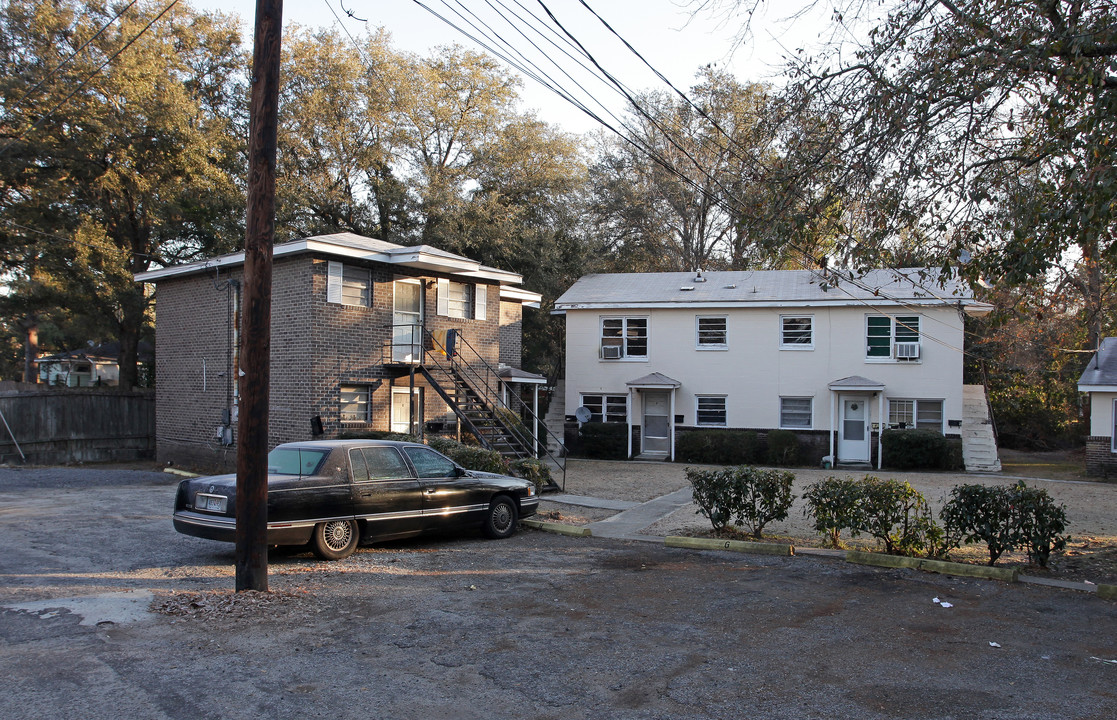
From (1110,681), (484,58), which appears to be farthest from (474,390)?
(484,58)

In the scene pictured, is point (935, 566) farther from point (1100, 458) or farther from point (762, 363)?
point (762, 363)

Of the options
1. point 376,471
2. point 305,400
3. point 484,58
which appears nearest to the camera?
point 376,471

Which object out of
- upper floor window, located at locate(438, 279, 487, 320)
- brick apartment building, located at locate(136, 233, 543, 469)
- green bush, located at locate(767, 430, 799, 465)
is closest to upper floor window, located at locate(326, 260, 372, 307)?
brick apartment building, located at locate(136, 233, 543, 469)

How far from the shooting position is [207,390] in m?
21.4

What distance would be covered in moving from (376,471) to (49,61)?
2148cm

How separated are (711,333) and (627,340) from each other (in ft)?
9.89

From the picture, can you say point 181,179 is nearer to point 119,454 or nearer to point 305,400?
point 119,454

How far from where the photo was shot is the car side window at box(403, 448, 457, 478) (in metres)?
11.2

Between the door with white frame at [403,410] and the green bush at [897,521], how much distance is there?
1284 cm

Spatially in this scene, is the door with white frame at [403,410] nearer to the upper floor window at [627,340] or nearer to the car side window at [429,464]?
the car side window at [429,464]

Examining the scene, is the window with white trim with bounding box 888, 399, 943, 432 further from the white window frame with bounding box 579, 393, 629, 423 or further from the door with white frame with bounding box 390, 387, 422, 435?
the door with white frame with bounding box 390, 387, 422, 435

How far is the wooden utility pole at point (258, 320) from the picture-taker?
25.7 ft

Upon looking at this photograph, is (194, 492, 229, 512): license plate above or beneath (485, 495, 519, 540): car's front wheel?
above

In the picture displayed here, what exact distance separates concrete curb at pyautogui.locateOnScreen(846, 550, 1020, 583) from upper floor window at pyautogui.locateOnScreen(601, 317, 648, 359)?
18872 millimetres
